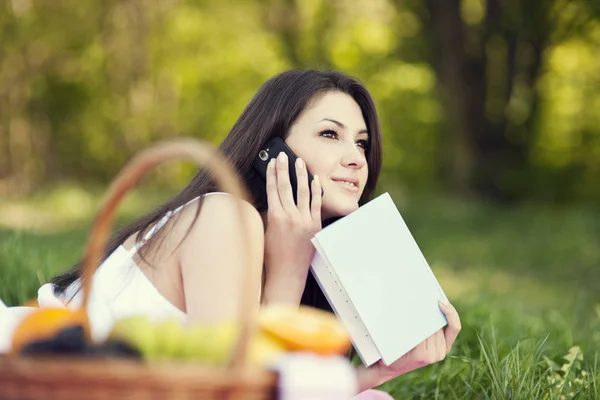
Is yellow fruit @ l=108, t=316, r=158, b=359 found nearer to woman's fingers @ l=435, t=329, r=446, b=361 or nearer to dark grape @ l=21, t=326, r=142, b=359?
dark grape @ l=21, t=326, r=142, b=359

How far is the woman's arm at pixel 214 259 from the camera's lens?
2.01 meters

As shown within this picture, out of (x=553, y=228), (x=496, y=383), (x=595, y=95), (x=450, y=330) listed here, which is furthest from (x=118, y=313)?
(x=595, y=95)

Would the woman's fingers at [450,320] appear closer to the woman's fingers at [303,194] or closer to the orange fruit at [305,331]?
the woman's fingers at [303,194]

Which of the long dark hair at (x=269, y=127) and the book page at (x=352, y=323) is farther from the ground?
the long dark hair at (x=269, y=127)

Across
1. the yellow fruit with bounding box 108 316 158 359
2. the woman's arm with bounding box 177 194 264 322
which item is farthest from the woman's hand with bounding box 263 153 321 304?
the yellow fruit with bounding box 108 316 158 359

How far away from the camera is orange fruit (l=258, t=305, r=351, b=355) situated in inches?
60.3

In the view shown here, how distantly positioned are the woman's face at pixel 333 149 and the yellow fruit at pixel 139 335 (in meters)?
1.17

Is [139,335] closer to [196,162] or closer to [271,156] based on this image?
[196,162]

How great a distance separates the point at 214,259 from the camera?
2086 mm

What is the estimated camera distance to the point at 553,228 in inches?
383

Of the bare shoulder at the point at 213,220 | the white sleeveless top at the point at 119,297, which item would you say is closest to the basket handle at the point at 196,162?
the bare shoulder at the point at 213,220

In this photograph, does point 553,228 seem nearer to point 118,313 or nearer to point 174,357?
point 118,313

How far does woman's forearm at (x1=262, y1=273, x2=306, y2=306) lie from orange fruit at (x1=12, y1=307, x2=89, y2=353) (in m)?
0.90

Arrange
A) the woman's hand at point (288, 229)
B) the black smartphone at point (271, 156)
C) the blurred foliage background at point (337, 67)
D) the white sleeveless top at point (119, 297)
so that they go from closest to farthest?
the white sleeveless top at point (119, 297), the woman's hand at point (288, 229), the black smartphone at point (271, 156), the blurred foliage background at point (337, 67)
